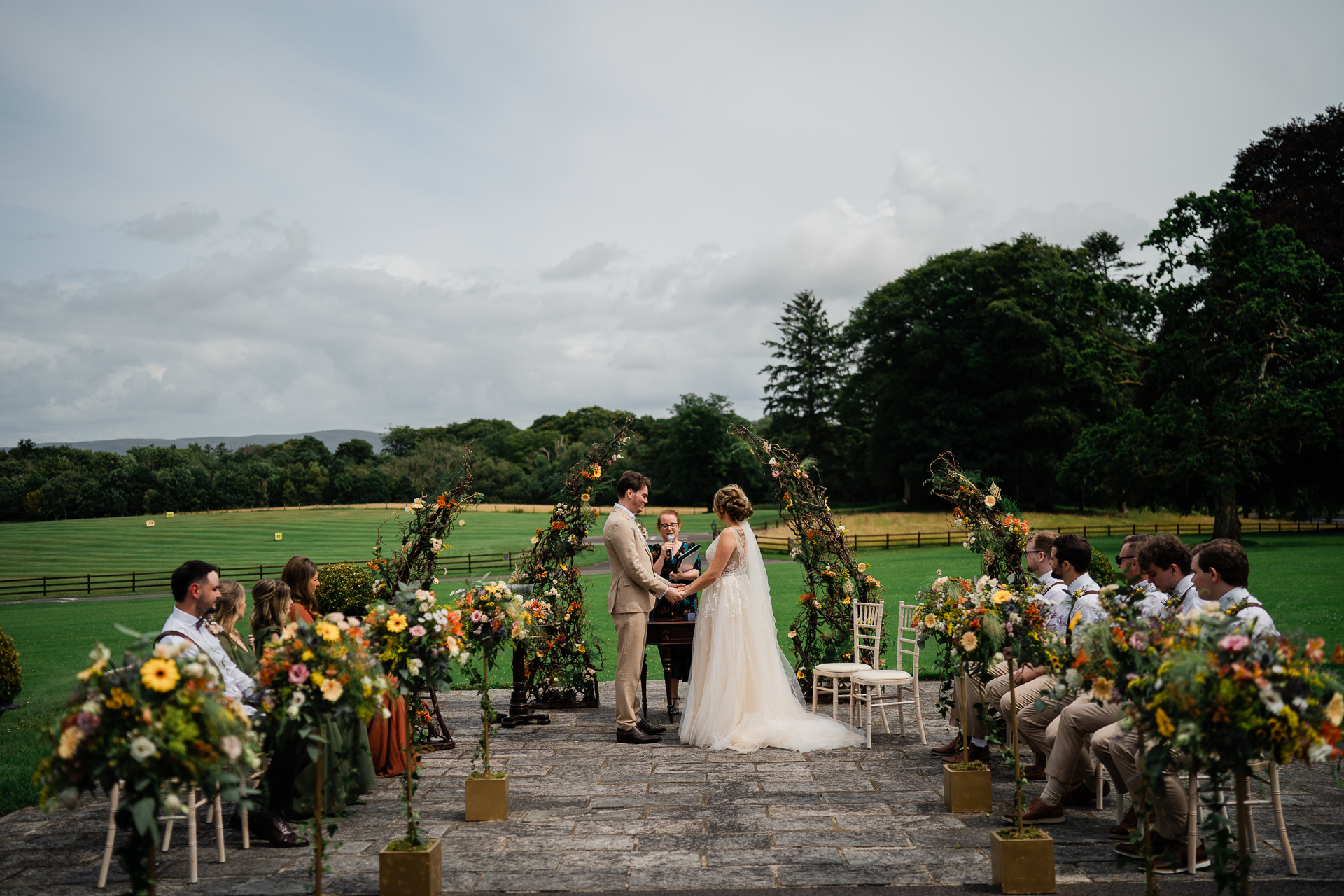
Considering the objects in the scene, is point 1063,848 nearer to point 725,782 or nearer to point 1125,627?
point 1125,627

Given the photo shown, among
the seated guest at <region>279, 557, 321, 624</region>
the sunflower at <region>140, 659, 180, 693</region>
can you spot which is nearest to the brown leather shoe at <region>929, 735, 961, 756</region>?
the seated guest at <region>279, 557, 321, 624</region>

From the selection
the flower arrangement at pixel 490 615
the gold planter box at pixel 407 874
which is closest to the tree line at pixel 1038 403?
the flower arrangement at pixel 490 615

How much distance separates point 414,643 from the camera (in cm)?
493

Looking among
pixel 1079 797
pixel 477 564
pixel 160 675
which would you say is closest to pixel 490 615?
pixel 160 675

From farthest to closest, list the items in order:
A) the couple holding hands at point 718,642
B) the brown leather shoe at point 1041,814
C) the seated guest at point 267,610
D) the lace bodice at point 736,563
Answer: the lace bodice at point 736,563 → the couple holding hands at point 718,642 → the seated guest at point 267,610 → the brown leather shoe at point 1041,814

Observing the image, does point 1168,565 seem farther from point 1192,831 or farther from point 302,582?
point 302,582

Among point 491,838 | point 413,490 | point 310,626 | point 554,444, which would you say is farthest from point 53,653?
point 554,444

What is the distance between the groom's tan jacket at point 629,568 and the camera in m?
7.64

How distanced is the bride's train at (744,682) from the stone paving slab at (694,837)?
357 millimetres

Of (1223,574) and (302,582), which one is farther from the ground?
(1223,574)

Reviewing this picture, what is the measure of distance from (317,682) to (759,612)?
15.9 feet

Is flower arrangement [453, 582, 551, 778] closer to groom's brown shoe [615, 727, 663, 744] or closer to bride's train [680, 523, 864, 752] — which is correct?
groom's brown shoe [615, 727, 663, 744]

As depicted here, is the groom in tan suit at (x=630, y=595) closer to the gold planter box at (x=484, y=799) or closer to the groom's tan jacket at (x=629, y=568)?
the groom's tan jacket at (x=629, y=568)

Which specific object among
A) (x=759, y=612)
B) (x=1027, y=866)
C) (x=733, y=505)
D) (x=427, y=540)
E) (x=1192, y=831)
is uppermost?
(x=733, y=505)
